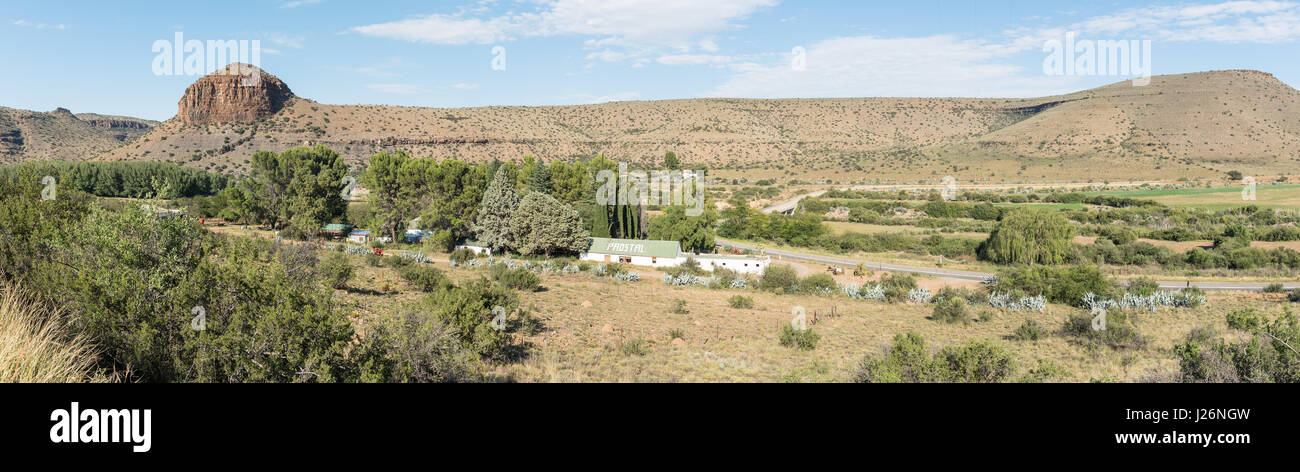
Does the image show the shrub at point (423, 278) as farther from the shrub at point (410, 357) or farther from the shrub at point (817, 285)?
the shrub at point (817, 285)

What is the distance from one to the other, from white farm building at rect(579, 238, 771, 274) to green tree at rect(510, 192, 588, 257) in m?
1.83

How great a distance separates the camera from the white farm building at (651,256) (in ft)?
152

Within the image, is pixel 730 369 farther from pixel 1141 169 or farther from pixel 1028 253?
pixel 1141 169

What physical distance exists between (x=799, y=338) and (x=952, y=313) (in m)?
10.4

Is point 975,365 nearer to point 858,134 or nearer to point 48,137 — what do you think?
point 858,134

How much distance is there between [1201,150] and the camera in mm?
118438

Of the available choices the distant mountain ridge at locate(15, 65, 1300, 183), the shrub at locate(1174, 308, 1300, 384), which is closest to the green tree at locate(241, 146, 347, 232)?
the shrub at locate(1174, 308, 1300, 384)

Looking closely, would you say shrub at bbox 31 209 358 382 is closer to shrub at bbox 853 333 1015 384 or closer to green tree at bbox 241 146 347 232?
shrub at bbox 853 333 1015 384

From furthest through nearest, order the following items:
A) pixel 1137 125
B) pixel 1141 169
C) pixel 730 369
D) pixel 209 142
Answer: pixel 1137 125
pixel 209 142
pixel 1141 169
pixel 730 369

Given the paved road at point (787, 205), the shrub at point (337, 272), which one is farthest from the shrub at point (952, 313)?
the paved road at point (787, 205)

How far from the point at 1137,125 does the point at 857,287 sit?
438 feet
